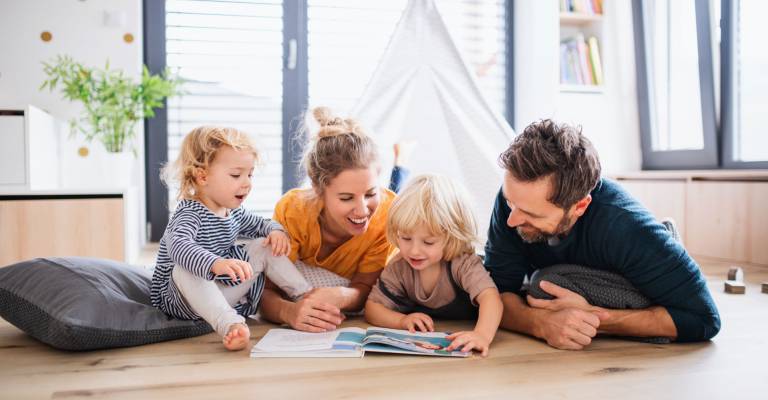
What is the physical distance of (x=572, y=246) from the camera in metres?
1.42

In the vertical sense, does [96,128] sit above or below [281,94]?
below

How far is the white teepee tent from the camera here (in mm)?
2730

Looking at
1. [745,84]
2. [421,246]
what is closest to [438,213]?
[421,246]

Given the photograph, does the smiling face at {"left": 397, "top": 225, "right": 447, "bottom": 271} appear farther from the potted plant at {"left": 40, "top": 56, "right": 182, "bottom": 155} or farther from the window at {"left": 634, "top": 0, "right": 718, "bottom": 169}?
the window at {"left": 634, "top": 0, "right": 718, "bottom": 169}

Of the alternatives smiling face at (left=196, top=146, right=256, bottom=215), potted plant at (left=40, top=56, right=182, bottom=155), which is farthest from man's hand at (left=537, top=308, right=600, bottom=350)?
potted plant at (left=40, top=56, right=182, bottom=155)

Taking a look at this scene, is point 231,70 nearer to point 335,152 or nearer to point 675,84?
point 335,152

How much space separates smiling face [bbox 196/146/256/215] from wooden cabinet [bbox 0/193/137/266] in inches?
45.7

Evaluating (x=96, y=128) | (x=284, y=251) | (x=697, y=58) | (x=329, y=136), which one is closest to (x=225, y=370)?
(x=284, y=251)

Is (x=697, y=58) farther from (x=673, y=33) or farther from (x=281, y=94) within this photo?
(x=281, y=94)

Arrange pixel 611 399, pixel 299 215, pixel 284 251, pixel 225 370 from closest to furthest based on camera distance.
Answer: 1. pixel 611 399
2. pixel 225 370
3. pixel 284 251
4. pixel 299 215

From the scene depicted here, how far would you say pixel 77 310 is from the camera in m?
1.36

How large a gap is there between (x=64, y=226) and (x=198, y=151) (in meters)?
1.25

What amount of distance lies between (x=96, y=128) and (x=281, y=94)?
38.8 inches

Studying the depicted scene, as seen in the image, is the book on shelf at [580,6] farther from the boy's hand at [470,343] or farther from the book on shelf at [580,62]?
the boy's hand at [470,343]
